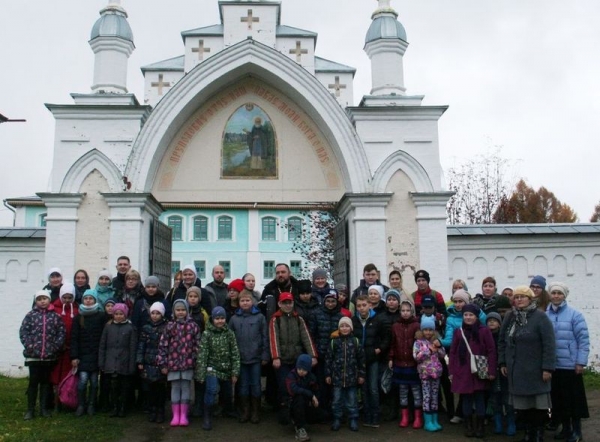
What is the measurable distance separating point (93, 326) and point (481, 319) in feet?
15.8

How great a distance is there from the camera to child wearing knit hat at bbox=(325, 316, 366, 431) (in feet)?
24.8

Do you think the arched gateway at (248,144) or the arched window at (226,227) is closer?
the arched gateway at (248,144)

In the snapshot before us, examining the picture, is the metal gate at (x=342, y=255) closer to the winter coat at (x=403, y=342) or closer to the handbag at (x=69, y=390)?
→ the winter coat at (x=403, y=342)

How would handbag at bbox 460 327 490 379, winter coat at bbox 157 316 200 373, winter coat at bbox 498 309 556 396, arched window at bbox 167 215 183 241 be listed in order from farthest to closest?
arched window at bbox 167 215 183 241 < winter coat at bbox 157 316 200 373 < handbag at bbox 460 327 490 379 < winter coat at bbox 498 309 556 396

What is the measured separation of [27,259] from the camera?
1231 cm

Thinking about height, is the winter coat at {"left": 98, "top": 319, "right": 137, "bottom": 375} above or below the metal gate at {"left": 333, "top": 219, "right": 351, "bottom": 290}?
below

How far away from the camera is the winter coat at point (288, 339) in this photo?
7.77 m

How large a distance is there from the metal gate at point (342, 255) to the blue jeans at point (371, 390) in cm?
432

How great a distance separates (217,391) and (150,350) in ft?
3.16

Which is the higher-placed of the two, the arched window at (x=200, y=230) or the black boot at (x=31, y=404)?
the arched window at (x=200, y=230)

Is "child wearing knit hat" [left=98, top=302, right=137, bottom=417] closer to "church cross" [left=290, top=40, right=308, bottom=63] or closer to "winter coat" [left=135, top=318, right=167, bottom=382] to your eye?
"winter coat" [left=135, top=318, right=167, bottom=382]

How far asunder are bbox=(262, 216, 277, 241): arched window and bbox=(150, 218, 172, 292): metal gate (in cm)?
2194

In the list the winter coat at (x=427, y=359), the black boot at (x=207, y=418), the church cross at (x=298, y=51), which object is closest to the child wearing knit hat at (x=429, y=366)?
the winter coat at (x=427, y=359)

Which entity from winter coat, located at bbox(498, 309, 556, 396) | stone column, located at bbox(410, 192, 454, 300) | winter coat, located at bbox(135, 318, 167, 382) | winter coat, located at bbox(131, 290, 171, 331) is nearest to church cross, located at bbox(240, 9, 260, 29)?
stone column, located at bbox(410, 192, 454, 300)
